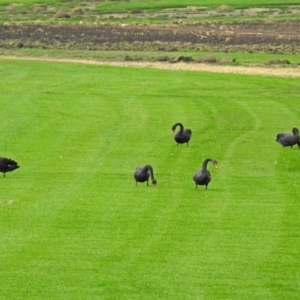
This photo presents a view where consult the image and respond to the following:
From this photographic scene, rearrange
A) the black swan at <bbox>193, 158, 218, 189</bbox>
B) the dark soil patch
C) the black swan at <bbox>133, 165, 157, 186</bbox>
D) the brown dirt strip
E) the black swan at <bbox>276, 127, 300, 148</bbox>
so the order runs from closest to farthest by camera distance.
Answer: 1. the black swan at <bbox>193, 158, 218, 189</bbox>
2. the black swan at <bbox>133, 165, 157, 186</bbox>
3. the black swan at <bbox>276, 127, 300, 148</bbox>
4. the brown dirt strip
5. the dark soil patch

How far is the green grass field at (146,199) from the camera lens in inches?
640

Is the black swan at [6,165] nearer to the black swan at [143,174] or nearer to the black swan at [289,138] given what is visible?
the black swan at [143,174]

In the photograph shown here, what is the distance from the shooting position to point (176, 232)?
19.1 m

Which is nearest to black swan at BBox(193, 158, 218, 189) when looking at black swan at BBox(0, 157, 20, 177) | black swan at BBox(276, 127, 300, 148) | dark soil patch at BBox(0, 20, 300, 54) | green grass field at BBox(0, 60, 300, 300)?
green grass field at BBox(0, 60, 300, 300)

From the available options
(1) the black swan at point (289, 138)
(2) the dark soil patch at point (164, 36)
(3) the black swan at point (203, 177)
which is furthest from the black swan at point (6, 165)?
(2) the dark soil patch at point (164, 36)

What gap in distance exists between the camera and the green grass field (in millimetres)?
16250

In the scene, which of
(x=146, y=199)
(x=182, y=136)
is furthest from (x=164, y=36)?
(x=146, y=199)

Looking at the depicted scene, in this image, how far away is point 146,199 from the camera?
22188 mm

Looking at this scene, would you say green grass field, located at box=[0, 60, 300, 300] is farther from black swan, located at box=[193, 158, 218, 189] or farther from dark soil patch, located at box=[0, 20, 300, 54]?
dark soil patch, located at box=[0, 20, 300, 54]

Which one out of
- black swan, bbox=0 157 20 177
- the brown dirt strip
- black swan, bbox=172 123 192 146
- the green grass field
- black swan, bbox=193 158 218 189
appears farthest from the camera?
the brown dirt strip

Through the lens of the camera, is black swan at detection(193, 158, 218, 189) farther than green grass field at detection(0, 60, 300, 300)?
Yes

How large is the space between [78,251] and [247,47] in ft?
153

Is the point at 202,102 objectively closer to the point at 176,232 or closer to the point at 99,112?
the point at 99,112

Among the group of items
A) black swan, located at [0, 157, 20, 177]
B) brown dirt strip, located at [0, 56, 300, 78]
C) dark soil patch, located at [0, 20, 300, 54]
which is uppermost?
black swan, located at [0, 157, 20, 177]
